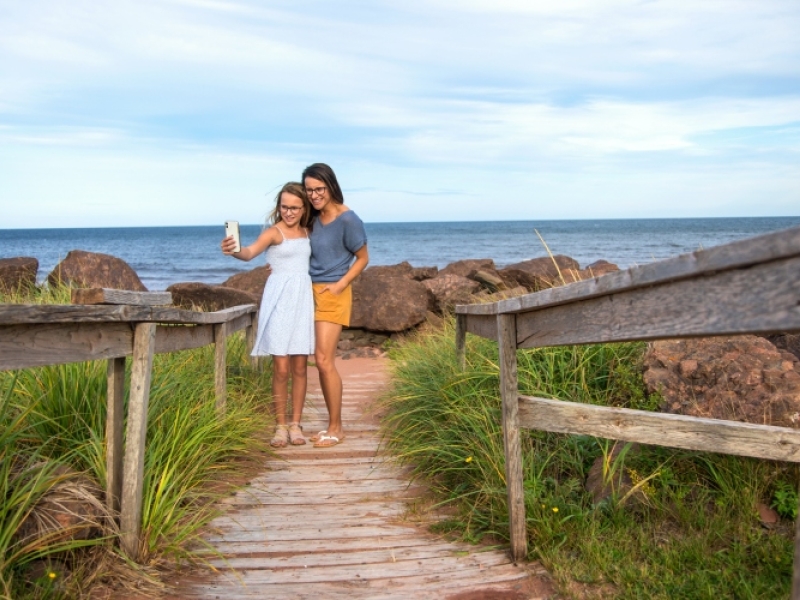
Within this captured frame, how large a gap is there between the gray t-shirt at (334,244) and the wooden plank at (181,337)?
1.01 metres

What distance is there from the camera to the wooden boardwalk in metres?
3.66

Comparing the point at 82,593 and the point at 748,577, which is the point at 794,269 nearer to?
the point at 748,577

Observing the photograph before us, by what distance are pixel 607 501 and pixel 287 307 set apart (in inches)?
122

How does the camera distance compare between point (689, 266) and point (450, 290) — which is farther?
point (450, 290)

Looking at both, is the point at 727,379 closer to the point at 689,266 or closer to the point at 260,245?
the point at 689,266

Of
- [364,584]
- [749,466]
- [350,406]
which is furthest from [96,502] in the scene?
[350,406]

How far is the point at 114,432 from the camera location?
3879 millimetres

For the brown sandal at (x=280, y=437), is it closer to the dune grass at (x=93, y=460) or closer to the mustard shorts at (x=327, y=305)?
the dune grass at (x=93, y=460)

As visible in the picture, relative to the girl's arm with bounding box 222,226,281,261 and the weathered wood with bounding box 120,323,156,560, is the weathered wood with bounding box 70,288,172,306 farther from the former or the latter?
the girl's arm with bounding box 222,226,281,261

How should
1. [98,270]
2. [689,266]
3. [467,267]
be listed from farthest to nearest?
[467,267] → [98,270] → [689,266]

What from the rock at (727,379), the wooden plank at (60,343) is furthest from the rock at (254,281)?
the wooden plank at (60,343)

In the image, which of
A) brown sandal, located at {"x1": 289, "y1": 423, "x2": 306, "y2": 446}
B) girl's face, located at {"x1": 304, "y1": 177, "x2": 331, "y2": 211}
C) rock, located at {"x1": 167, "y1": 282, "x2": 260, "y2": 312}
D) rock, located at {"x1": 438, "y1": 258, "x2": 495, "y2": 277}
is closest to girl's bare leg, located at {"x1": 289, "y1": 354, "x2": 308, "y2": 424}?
brown sandal, located at {"x1": 289, "y1": 423, "x2": 306, "y2": 446}

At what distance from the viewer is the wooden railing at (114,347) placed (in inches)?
117

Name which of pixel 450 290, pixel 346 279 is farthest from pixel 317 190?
pixel 450 290
